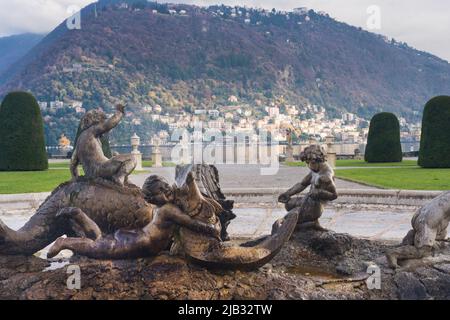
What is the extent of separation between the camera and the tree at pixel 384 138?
29.9 metres

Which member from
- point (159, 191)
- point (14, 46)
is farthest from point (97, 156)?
point (14, 46)

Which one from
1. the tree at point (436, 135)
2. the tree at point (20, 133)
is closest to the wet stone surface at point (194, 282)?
the tree at point (20, 133)

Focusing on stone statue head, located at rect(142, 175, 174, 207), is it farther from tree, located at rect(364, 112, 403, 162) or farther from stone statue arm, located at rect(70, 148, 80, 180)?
tree, located at rect(364, 112, 403, 162)

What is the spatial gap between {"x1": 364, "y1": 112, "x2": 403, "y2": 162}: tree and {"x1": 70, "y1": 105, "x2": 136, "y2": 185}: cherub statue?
26.3 m

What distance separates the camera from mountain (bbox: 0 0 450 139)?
98.1 meters

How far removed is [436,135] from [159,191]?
21923 millimetres

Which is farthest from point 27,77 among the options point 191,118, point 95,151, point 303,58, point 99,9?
point 95,151

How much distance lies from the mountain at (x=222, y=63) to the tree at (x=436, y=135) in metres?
65.9

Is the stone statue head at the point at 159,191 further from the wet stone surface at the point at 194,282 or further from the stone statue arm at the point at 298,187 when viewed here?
the stone statue arm at the point at 298,187

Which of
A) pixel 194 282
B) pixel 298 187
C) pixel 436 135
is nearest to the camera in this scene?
pixel 194 282

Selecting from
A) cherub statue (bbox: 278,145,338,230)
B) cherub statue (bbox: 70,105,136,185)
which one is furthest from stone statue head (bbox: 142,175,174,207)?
cherub statue (bbox: 278,145,338,230)

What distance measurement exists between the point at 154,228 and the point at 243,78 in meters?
122

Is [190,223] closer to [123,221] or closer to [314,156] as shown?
[123,221]

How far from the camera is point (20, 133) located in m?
22.6
